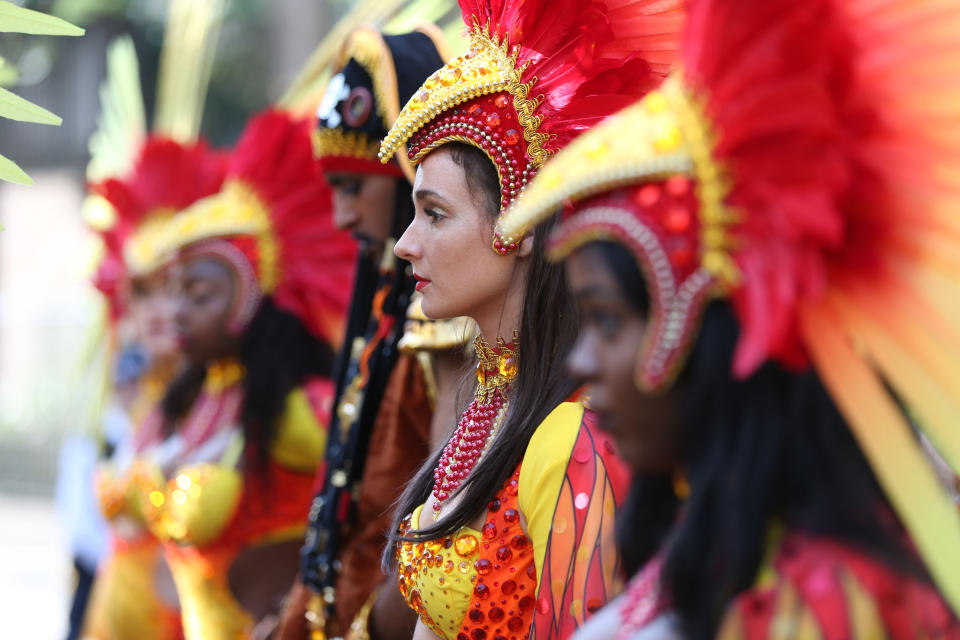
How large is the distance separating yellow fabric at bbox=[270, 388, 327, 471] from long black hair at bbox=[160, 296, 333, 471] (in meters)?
0.03

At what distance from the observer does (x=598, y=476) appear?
1.90 m

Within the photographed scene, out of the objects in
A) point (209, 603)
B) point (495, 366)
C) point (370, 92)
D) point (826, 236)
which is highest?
point (370, 92)

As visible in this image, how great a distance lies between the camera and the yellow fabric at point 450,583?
2055mm

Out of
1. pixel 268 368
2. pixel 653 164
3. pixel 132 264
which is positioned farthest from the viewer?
pixel 132 264

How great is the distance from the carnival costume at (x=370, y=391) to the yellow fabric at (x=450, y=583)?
0.97 m

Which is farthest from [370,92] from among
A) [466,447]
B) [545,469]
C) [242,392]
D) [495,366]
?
[545,469]

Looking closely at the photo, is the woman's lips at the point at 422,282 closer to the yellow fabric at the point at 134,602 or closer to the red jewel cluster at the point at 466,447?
the red jewel cluster at the point at 466,447

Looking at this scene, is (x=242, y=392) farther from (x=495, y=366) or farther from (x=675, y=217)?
(x=675, y=217)

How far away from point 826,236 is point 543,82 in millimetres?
1115

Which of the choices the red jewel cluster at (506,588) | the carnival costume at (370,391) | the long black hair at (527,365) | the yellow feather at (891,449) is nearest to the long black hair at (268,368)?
the carnival costume at (370,391)

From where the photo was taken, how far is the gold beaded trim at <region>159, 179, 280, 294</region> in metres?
4.24

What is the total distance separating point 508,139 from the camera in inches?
88.8

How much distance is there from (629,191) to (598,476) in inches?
25.7

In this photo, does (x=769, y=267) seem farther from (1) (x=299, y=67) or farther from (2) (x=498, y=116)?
(1) (x=299, y=67)
